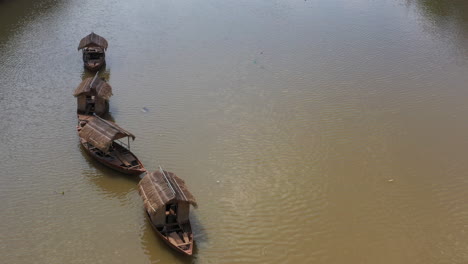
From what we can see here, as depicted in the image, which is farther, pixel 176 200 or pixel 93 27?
pixel 93 27

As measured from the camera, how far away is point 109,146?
1783 cm

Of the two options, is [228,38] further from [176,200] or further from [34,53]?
[176,200]

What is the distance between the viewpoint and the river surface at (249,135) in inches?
620

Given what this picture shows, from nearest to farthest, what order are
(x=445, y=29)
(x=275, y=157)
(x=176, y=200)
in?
(x=176, y=200)
(x=275, y=157)
(x=445, y=29)

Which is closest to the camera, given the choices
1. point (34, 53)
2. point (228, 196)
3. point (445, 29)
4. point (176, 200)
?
point (176, 200)

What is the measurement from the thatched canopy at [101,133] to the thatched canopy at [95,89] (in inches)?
101

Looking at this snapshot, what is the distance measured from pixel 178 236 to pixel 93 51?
16.0m

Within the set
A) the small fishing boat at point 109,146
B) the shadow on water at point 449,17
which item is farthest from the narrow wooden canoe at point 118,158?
the shadow on water at point 449,17

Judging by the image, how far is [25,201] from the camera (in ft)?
54.9

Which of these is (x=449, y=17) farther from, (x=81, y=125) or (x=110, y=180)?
(x=110, y=180)

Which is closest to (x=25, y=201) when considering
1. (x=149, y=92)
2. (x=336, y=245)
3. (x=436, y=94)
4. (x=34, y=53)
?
(x=149, y=92)

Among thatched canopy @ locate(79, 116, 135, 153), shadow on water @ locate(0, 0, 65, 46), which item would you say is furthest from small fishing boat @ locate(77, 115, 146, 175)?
shadow on water @ locate(0, 0, 65, 46)

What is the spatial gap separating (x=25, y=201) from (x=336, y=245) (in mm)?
11649

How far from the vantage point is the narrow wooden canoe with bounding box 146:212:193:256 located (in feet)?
47.7
